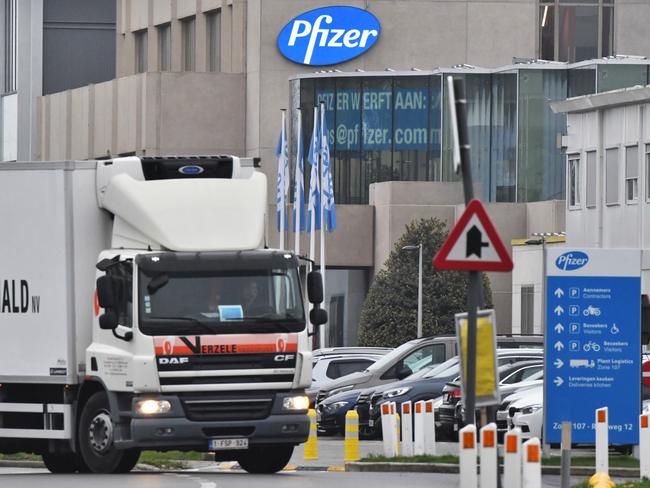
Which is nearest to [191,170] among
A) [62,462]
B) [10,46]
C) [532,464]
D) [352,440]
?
[62,462]

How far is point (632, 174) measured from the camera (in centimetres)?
5628

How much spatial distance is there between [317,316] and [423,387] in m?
12.7

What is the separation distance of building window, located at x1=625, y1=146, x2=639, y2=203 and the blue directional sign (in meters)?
32.1

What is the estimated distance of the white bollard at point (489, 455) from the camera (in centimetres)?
1602

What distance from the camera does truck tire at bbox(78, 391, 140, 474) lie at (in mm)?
Answer: 22453

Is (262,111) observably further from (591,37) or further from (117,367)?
(117,367)

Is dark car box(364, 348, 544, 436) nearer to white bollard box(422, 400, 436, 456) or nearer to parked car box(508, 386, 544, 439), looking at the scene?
parked car box(508, 386, 544, 439)

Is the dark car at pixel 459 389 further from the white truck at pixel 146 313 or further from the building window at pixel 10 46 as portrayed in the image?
the building window at pixel 10 46

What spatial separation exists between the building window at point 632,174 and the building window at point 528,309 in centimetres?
1151

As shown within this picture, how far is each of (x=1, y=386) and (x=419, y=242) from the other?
163ft

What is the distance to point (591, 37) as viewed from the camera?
89.2 meters

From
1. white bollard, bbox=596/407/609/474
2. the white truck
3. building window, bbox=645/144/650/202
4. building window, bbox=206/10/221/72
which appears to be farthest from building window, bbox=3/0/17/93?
white bollard, bbox=596/407/609/474

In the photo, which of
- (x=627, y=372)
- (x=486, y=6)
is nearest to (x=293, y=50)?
(x=486, y=6)

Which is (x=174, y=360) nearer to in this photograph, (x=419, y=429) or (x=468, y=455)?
(x=419, y=429)
